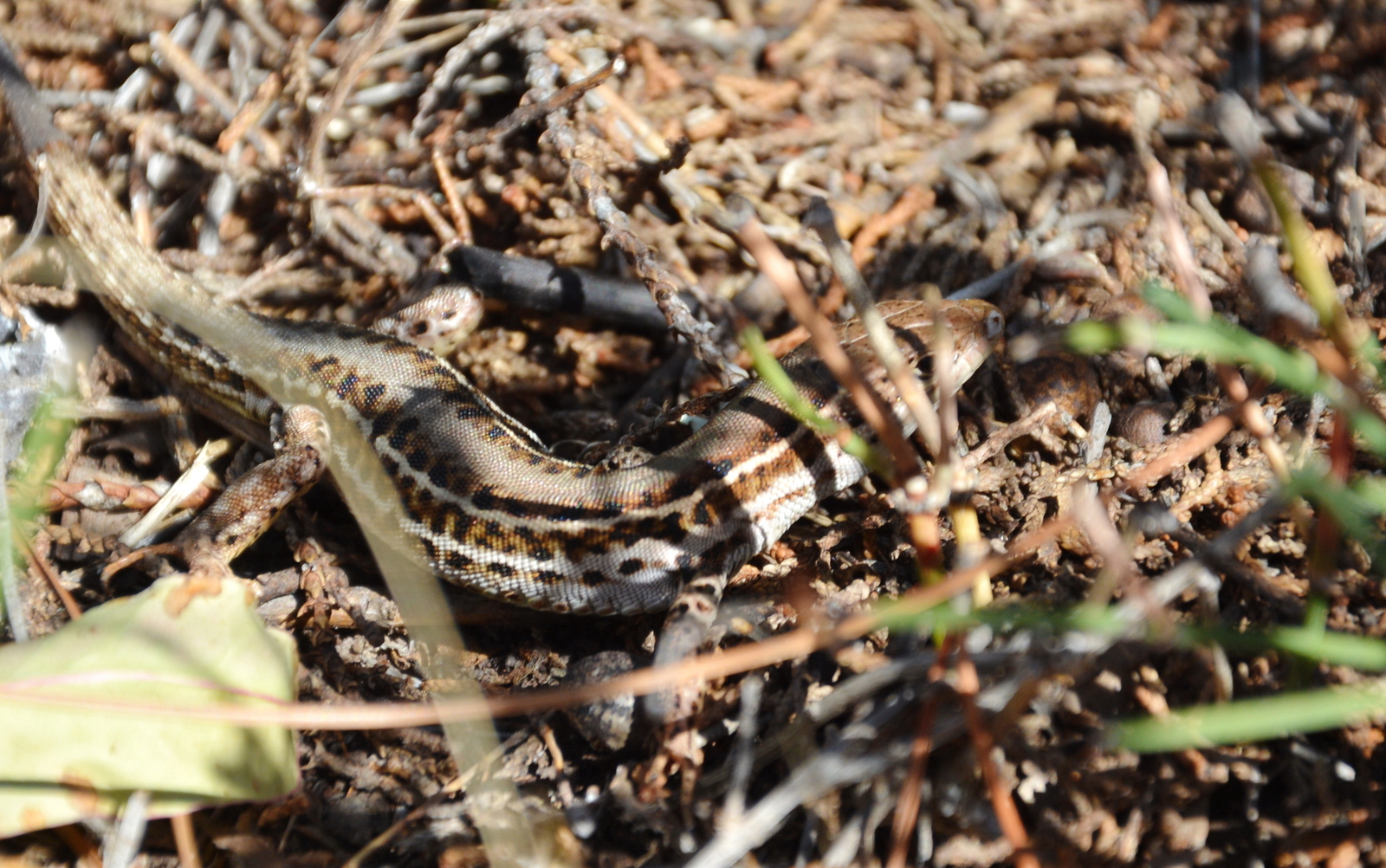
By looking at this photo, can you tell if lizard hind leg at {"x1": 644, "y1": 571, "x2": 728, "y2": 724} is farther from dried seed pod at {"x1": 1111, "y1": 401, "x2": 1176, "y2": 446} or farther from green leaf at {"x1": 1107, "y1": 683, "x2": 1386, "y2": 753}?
dried seed pod at {"x1": 1111, "y1": 401, "x2": 1176, "y2": 446}

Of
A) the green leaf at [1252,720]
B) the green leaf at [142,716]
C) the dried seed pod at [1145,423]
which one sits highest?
the green leaf at [1252,720]

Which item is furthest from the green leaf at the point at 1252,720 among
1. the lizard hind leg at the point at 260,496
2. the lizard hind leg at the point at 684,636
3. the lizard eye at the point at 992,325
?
the lizard hind leg at the point at 260,496

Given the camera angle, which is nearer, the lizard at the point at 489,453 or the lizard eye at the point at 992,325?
the lizard at the point at 489,453

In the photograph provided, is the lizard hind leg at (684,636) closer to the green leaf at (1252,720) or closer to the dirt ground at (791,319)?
the dirt ground at (791,319)

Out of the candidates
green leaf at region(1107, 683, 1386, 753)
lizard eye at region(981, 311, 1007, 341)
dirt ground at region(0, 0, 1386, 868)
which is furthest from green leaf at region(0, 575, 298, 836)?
lizard eye at region(981, 311, 1007, 341)

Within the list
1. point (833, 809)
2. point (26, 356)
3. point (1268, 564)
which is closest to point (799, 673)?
point (833, 809)

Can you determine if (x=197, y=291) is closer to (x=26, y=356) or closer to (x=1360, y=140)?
(x=26, y=356)
